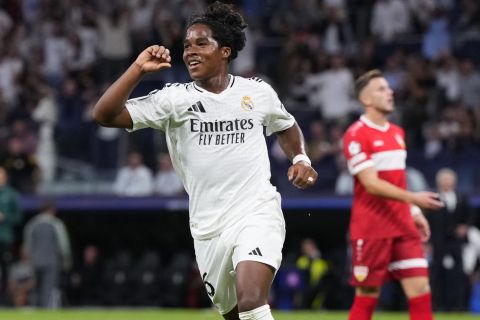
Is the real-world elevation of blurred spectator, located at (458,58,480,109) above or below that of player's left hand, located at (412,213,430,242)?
above

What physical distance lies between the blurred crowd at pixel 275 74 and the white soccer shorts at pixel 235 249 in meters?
9.93

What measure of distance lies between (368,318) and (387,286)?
873cm

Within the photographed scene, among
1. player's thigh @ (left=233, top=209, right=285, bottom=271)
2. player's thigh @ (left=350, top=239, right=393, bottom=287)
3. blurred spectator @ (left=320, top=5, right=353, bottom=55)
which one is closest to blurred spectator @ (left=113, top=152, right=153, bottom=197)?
blurred spectator @ (left=320, top=5, right=353, bottom=55)

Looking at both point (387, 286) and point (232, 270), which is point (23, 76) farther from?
point (232, 270)

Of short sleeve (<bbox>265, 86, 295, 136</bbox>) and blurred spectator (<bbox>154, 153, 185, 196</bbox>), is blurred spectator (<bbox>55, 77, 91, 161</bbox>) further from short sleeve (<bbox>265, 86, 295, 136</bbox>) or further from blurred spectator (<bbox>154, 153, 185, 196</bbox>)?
short sleeve (<bbox>265, 86, 295, 136</bbox>)

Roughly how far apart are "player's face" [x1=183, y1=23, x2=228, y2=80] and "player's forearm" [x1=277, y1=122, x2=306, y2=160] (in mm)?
663

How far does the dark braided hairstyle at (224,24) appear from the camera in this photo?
23.8 ft

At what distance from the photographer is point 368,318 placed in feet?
30.1

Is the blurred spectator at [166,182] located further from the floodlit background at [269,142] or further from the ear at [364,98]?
the ear at [364,98]

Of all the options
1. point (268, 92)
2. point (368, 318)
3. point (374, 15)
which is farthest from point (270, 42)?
point (268, 92)

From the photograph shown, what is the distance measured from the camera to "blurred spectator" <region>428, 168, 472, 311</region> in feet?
52.3

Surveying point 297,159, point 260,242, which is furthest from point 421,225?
point 260,242

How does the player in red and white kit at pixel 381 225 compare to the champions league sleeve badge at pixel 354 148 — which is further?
the champions league sleeve badge at pixel 354 148

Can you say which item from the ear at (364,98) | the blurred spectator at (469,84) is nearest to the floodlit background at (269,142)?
the blurred spectator at (469,84)
